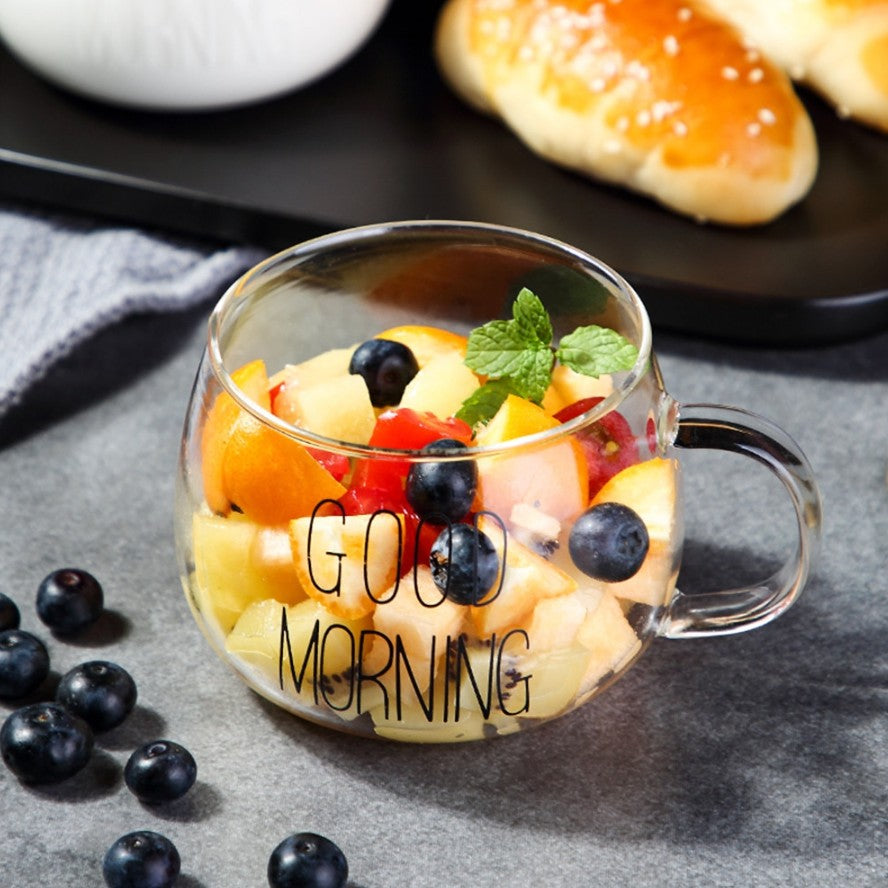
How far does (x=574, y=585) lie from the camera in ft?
2.63

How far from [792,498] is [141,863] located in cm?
48

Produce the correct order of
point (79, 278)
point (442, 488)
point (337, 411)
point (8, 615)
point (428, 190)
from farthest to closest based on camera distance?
point (428, 190), point (79, 278), point (8, 615), point (337, 411), point (442, 488)

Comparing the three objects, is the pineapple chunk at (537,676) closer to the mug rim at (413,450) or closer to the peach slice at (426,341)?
the mug rim at (413,450)

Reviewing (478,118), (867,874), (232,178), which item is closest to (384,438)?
(867,874)

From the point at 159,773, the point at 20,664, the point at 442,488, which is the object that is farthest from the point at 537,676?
the point at 20,664

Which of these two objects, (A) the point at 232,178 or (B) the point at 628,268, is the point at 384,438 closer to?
(B) the point at 628,268

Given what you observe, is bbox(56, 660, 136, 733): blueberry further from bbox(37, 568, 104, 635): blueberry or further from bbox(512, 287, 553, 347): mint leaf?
bbox(512, 287, 553, 347): mint leaf

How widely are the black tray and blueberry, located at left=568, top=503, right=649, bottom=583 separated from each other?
1.94ft

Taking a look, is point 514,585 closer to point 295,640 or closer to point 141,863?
point 295,640

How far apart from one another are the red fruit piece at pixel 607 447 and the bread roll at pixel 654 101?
647 millimetres

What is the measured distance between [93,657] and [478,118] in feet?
3.05

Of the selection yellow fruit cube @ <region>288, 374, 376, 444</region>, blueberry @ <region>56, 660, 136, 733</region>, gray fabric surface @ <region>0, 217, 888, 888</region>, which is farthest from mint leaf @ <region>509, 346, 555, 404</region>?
blueberry @ <region>56, 660, 136, 733</region>

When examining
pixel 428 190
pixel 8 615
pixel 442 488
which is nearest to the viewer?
pixel 442 488

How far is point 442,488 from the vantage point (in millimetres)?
760
